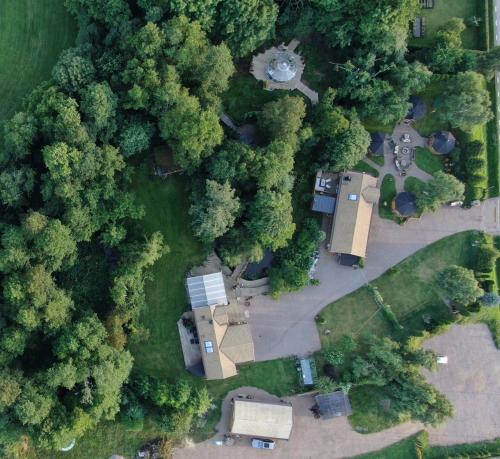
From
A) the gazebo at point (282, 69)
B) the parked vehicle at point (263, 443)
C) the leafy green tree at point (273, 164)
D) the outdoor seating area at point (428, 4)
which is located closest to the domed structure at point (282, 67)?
the gazebo at point (282, 69)

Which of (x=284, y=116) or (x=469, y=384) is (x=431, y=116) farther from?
(x=469, y=384)

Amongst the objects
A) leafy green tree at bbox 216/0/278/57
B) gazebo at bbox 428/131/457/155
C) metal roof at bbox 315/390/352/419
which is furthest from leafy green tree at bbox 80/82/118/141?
metal roof at bbox 315/390/352/419

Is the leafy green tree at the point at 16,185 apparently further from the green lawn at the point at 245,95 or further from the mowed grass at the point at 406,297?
the mowed grass at the point at 406,297

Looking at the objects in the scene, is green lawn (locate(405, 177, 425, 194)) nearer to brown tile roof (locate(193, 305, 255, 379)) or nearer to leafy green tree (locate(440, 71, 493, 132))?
leafy green tree (locate(440, 71, 493, 132))

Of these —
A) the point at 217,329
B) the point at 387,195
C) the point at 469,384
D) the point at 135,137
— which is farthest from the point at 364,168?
the point at 469,384

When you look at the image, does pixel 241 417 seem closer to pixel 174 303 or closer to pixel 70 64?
pixel 174 303
